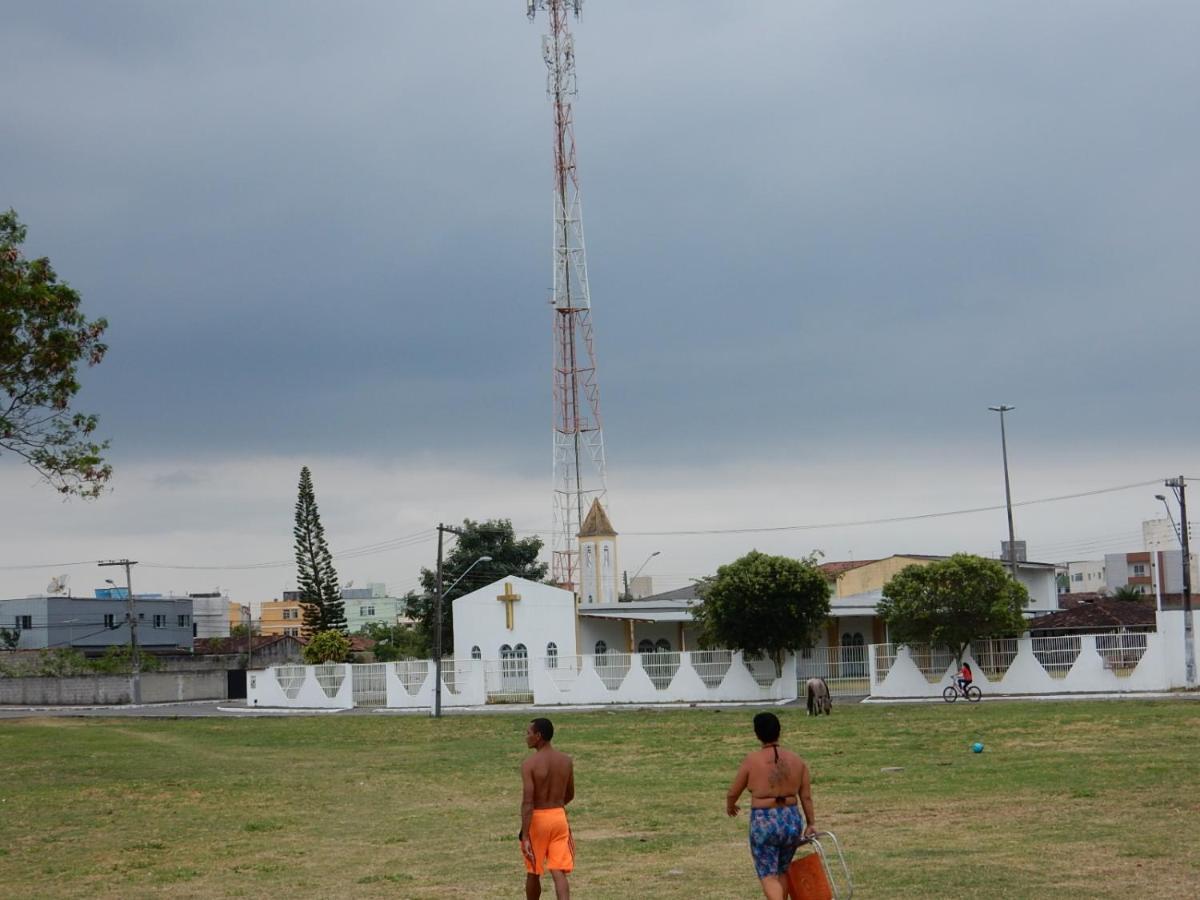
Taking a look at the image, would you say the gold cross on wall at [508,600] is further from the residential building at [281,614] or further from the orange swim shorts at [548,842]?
the residential building at [281,614]

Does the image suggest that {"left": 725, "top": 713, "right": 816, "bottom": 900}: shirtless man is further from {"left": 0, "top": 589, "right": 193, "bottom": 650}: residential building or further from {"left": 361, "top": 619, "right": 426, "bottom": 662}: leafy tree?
{"left": 0, "top": 589, "right": 193, "bottom": 650}: residential building

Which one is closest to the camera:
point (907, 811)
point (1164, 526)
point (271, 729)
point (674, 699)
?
point (907, 811)

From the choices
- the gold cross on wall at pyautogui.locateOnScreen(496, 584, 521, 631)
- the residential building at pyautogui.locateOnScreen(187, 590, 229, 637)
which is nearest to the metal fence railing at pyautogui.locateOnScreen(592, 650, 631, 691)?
the gold cross on wall at pyautogui.locateOnScreen(496, 584, 521, 631)

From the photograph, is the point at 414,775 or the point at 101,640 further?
the point at 101,640

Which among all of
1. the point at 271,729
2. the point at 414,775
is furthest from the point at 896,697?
the point at 414,775

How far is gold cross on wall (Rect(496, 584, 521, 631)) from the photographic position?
189 feet

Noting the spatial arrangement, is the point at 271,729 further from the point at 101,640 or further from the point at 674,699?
the point at 101,640

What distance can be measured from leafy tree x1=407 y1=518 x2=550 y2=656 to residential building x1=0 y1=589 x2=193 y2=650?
84.1 ft

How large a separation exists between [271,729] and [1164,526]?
6995cm

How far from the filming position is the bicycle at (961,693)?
41866 millimetres

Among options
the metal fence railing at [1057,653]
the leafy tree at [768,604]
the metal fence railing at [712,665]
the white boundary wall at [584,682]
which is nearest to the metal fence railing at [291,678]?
the white boundary wall at [584,682]

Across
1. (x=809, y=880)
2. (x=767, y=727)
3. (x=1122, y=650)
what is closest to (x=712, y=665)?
(x=1122, y=650)

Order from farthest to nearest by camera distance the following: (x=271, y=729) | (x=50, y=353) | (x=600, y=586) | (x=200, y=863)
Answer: (x=600, y=586), (x=271, y=729), (x=50, y=353), (x=200, y=863)

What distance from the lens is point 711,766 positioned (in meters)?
24.8
